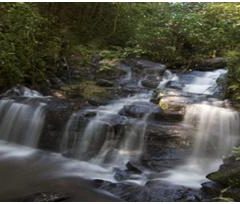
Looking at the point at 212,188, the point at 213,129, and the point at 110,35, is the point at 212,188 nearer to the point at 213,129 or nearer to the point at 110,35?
the point at 213,129

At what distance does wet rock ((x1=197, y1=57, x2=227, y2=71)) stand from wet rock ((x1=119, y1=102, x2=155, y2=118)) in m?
2.51

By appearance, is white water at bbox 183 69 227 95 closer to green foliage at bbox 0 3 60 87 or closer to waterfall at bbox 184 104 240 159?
waterfall at bbox 184 104 240 159

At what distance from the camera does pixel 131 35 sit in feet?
34.6

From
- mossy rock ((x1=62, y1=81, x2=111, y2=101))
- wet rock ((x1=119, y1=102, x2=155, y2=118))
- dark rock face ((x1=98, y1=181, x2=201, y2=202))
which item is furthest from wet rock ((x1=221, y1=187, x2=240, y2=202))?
mossy rock ((x1=62, y1=81, x2=111, y2=101))

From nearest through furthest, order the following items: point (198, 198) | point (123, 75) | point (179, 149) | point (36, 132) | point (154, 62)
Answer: point (198, 198), point (179, 149), point (36, 132), point (123, 75), point (154, 62)

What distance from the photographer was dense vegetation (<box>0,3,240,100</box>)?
299 inches

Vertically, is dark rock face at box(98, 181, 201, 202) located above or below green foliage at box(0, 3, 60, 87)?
below

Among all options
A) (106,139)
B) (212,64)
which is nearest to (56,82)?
(106,139)

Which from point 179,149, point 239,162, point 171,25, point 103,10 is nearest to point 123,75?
point 171,25

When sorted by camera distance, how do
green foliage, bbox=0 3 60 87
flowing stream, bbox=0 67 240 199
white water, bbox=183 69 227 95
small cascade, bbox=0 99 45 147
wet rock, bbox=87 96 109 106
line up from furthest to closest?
white water, bbox=183 69 227 95, green foliage, bbox=0 3 60 87, wet rock, bbox=87 96 109 106, small cascade, bbox=0 99 45 147, flowing stream, bbox=0 67 240 199

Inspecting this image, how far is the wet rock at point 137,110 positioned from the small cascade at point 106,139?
0.40 feet

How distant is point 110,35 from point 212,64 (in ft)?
10.2

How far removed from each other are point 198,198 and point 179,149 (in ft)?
4.42

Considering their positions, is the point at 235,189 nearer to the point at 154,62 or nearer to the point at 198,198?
the point at 198,198
